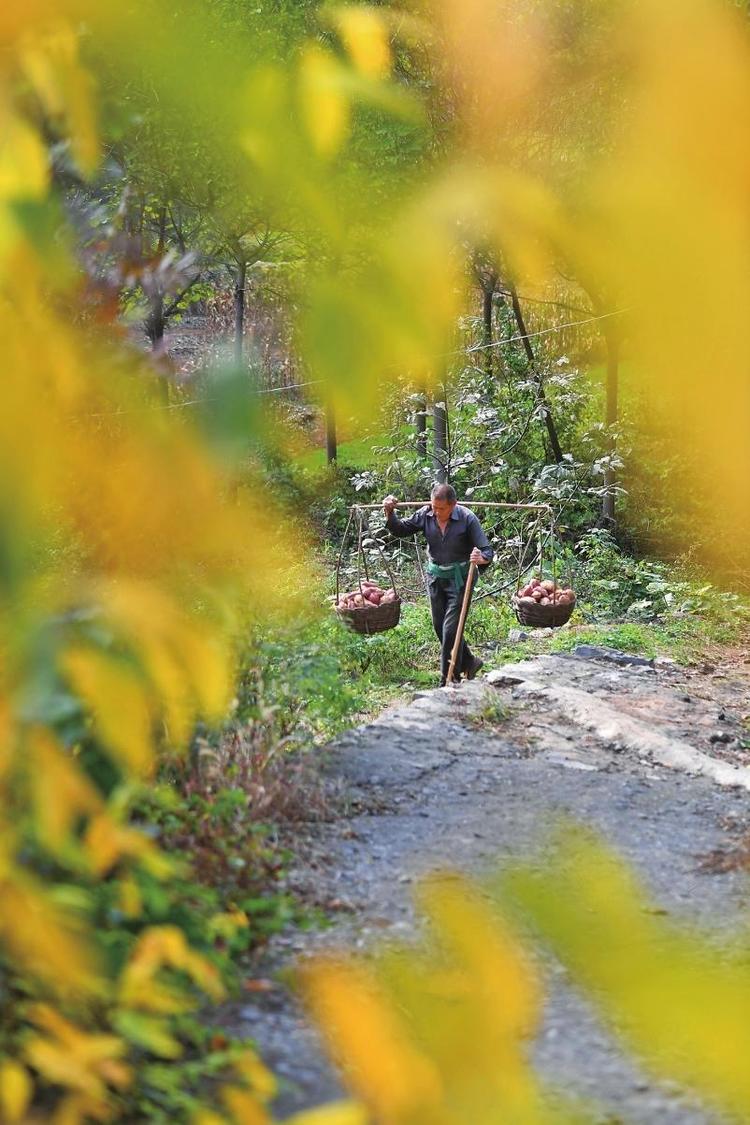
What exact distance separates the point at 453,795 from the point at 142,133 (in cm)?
353

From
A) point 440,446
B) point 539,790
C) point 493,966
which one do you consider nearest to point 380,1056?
point 493,966

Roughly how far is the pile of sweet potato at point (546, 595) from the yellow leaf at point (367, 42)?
5.86 m

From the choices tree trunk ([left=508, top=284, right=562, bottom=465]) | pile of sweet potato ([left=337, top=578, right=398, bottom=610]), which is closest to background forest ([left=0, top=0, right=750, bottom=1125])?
pile of sweet potato ([left=337, top=578, right=398, bottom=610])

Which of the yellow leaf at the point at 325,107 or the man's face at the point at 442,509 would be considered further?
the man's face at the point at 442,509

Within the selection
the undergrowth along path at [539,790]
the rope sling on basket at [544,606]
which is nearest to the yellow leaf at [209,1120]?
the undergrowth along path at [539,790]

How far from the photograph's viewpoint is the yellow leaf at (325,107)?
316 mm

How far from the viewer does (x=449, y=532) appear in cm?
601

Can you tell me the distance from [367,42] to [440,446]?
9.75m

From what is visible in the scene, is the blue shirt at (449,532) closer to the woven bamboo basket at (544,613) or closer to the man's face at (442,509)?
the man's face at (442,509)

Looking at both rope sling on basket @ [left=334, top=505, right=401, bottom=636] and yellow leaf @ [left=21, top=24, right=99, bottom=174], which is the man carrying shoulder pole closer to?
rope sling on basket @ [left=334, top=505, right=401, bottom=636]

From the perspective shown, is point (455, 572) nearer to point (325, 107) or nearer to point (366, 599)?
point (366, 599)

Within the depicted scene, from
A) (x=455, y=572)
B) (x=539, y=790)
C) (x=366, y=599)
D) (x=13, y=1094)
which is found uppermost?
→ (x=13, y=1094)

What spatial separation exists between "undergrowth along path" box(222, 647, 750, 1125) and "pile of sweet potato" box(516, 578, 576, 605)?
0.30 m

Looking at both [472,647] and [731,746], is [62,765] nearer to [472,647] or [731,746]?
[731,746]
